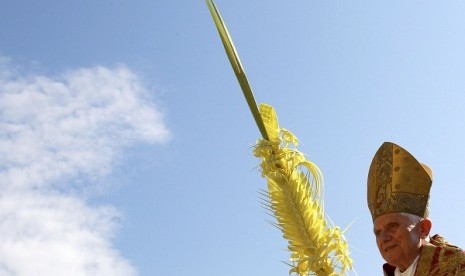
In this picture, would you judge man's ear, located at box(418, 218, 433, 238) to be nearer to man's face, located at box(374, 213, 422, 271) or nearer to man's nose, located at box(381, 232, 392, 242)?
man's face, located at box(374, 213, 422, 271)

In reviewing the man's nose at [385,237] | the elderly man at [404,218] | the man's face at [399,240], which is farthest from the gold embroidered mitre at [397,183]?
the man's nose at [385,237]

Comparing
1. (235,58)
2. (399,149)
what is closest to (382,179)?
(399,149)

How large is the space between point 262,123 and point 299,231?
2.82 ft

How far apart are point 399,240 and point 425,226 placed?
0.28m

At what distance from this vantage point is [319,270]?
6.56m

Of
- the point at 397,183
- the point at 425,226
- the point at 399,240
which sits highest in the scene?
the point at 397,183

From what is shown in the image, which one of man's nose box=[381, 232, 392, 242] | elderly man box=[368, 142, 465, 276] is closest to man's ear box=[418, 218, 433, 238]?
elderly man box=[368, 142, 465, 276]

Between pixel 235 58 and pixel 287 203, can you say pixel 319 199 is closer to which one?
pixel 287 203

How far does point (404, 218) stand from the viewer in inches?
241

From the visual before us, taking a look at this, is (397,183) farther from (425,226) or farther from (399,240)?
(399,240)

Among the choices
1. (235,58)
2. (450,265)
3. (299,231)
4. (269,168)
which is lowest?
(450,265)

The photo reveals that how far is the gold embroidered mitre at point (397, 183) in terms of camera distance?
6246mm

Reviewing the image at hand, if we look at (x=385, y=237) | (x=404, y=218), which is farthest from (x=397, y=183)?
(x=385, y=237)

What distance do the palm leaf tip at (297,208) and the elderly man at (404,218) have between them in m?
0.45
